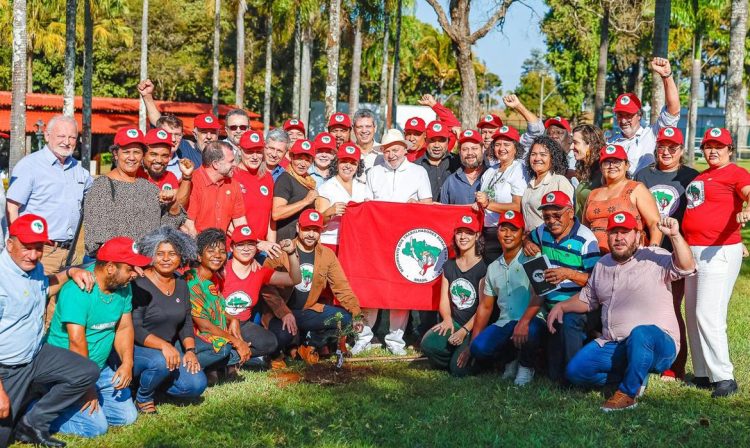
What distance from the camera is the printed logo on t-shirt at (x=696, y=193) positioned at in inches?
297

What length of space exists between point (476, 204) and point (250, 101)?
163 feet

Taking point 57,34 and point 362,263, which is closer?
point 362,263

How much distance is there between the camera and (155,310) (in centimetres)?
702

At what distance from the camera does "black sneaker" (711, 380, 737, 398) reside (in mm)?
7426

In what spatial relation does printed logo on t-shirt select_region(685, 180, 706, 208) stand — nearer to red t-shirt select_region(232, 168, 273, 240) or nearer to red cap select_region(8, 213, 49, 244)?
red t-shirt select_region(232, 168, 273, 240)

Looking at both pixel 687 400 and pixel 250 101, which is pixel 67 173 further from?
pixel 250 101

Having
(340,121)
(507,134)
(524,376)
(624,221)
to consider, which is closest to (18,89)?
(340,121)

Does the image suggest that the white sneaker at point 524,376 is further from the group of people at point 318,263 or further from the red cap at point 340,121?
the red cap at point 340,121

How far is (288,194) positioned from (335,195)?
1.74 ft

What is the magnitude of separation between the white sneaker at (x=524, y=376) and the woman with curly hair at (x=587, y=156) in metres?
1.64


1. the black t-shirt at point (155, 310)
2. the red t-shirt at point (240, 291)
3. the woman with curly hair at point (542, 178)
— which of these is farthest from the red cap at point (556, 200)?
the black t-shirt at point (155, 310)

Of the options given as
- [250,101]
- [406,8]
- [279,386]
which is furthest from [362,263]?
[250,101]

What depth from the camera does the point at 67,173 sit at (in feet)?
24.3

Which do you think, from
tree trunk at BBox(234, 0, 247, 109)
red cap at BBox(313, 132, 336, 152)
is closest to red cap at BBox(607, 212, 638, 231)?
red cap at BBox(313, 132, 336, 152)
